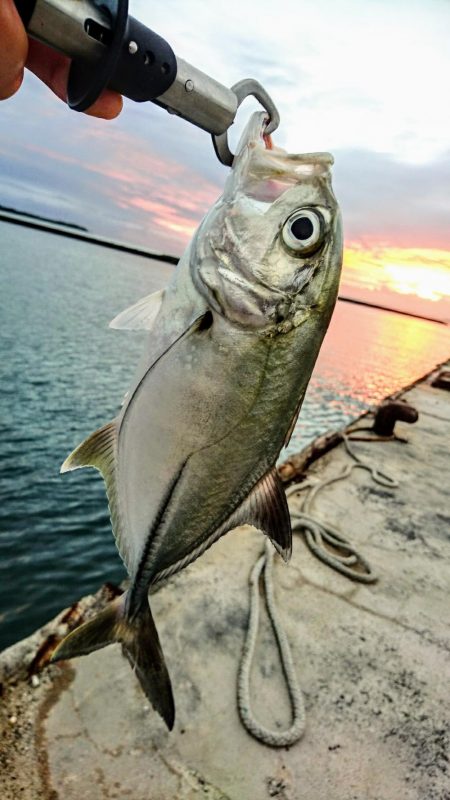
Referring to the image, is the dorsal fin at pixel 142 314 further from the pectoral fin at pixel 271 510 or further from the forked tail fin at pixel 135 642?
the forked tail fin at pixel 135 642

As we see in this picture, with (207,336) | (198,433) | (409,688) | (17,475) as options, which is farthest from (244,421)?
(17,475)

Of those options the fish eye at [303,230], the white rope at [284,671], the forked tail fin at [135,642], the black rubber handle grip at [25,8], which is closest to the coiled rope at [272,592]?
the white rope at [284,671]

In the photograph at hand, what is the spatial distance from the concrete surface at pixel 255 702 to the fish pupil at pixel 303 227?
3010 millimetres

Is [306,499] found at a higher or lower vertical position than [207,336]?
lower

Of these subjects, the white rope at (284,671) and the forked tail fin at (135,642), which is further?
the white rope at (284,671)

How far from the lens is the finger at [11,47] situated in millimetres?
1238

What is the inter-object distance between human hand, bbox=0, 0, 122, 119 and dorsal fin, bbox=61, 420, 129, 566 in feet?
3.78

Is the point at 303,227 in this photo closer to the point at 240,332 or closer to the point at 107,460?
the point at 240,332

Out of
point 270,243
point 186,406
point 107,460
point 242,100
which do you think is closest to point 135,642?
point 107,460

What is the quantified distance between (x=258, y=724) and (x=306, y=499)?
3.16 meters

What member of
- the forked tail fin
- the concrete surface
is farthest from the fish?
the concrete surface

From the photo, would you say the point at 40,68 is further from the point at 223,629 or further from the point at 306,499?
the point at 306,499

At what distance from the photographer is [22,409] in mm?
12188

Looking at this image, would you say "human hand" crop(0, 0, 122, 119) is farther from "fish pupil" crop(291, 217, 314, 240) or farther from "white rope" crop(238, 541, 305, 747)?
"white rope" crop(238, 541, 305, 747)
